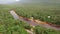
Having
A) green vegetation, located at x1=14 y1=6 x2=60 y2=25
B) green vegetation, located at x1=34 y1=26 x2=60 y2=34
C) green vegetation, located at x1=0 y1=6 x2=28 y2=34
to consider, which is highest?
green vegetation, located at x1=14 y1=6 x2=60 y2=25

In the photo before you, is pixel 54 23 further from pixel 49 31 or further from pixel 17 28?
pixel 17 28

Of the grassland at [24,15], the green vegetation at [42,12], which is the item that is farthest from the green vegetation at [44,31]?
the green vegetation at [42,12]

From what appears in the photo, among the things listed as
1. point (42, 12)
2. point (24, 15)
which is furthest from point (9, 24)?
point (42, 12)

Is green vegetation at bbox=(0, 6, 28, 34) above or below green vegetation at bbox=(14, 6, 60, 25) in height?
below

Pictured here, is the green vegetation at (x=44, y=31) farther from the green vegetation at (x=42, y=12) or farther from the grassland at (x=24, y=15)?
the green vegetation at (x=42, y=12)

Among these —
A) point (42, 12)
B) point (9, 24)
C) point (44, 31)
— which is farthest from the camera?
point (42, 12)

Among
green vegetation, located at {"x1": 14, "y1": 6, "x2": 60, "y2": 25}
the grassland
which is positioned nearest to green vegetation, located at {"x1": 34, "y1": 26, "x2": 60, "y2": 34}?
the grassland

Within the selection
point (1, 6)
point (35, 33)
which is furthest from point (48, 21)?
point (1, 6)

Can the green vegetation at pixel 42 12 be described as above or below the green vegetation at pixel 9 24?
above

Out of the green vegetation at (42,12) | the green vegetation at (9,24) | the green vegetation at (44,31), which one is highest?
the green vegetation at (42,12)

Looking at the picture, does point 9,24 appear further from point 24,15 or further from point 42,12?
point 42,12

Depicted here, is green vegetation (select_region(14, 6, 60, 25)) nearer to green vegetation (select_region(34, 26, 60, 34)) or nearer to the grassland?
the grassland

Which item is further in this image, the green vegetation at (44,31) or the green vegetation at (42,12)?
the green vegetation at (42,12)
